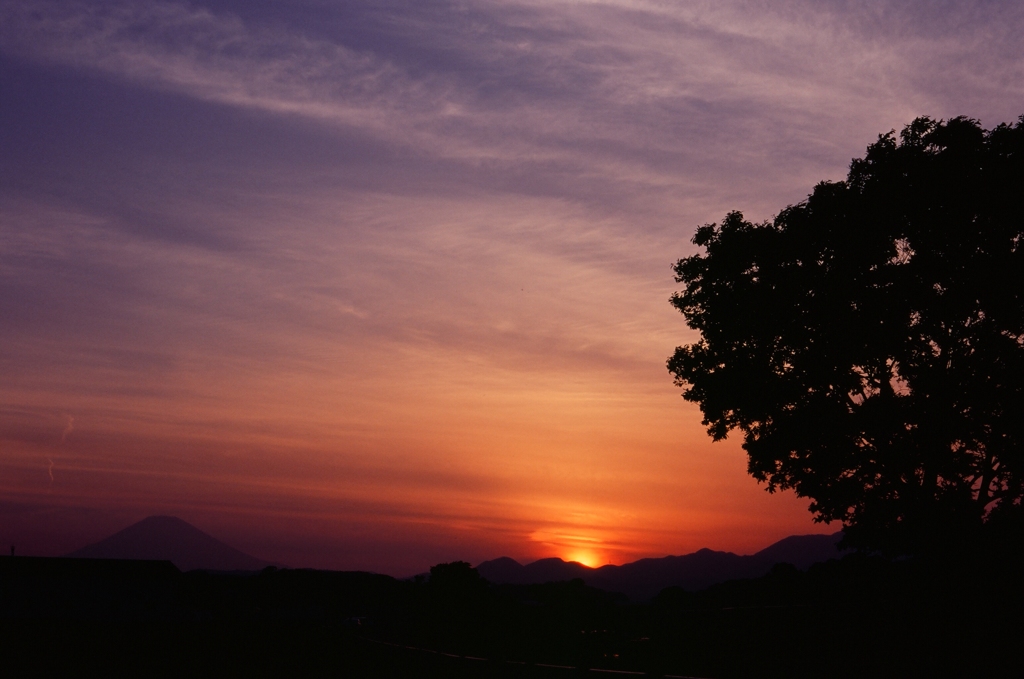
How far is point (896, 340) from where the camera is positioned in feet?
83.1

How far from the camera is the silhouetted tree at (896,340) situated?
24.7 metres

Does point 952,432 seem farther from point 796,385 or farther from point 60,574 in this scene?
point 60,574

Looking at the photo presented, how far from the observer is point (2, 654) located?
3600 cm

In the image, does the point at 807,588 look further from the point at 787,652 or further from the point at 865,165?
the point at 865,165

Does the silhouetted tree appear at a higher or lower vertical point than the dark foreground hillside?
higher

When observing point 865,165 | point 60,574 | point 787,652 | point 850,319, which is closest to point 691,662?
point 787,652

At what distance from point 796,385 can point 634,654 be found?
13383mm

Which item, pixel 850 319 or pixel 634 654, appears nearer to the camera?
pixel 850 319

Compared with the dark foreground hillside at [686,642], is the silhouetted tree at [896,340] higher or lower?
higher

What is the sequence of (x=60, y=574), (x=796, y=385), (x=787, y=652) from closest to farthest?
(x=796, y=385) → (x=787, y=652) → (x=60, y=574)

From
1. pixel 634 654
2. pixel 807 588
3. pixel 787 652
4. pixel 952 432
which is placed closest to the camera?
pixel 952 432

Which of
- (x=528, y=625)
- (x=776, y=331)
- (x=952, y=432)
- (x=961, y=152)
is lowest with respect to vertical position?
(x=528, y=625)

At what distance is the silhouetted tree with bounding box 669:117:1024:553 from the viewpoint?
24.7 metres

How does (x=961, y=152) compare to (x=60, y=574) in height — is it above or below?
above
